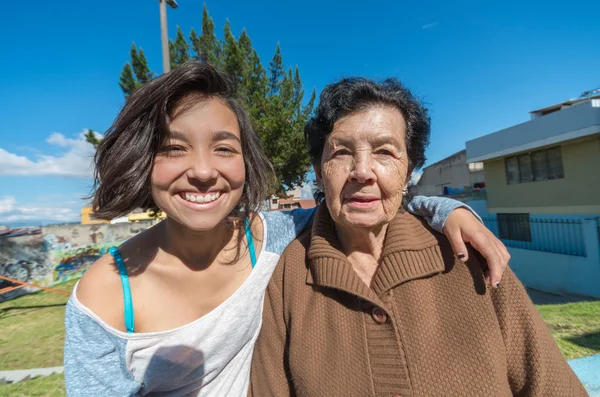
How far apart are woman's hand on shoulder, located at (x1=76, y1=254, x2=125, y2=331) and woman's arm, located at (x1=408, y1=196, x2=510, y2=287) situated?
153 centimetres

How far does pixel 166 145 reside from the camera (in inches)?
64.2

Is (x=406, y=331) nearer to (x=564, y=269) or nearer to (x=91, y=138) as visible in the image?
(x=91, y=138)

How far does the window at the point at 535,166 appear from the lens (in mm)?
11477

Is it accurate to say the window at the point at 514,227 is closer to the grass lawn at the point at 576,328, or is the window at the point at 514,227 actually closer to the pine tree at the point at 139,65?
the grass lawn at the point at 576,328

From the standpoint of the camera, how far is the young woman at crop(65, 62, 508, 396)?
1.49 m

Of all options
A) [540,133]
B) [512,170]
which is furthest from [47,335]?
[512,170]

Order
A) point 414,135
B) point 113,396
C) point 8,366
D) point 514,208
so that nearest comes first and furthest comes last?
point 113,396 → point 414,135 → point 8,366 → point 514,208

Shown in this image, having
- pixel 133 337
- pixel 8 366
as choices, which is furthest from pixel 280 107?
pixel 133 337

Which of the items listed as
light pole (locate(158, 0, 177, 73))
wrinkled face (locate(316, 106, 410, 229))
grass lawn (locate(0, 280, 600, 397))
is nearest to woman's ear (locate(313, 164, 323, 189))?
wrinkled face (locate(316, 106, 410, 229))

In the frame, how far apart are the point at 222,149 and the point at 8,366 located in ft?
22.0

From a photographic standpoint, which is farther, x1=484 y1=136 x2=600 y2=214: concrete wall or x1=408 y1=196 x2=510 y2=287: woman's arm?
x1=484 y1=136 x2=600 y2=214: concrete wall

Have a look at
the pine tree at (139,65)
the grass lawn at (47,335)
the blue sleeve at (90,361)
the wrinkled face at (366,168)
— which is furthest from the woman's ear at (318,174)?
the pine tree at (139,65)

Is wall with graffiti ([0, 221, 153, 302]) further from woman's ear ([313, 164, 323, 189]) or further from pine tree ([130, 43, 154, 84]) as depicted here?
woman's ear ([313, 164, 323, 189])

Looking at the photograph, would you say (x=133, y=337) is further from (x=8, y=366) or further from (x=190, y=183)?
(x=8, y=366)
